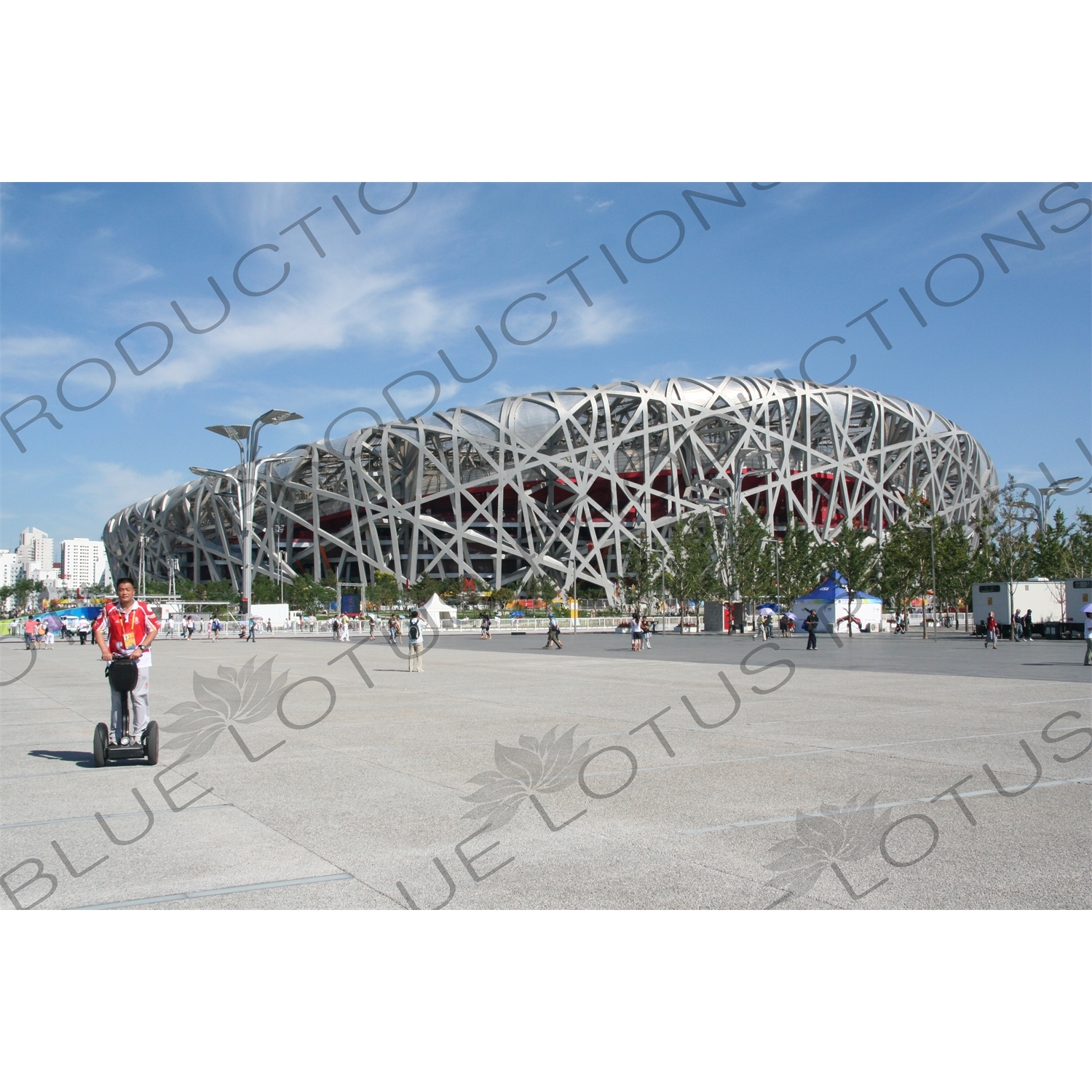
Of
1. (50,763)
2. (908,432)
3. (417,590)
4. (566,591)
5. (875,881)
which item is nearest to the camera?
(875,881)

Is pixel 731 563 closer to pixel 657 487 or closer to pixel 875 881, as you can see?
pixel 657 487

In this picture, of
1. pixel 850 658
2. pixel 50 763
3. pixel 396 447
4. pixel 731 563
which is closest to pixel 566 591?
pixel 396 447

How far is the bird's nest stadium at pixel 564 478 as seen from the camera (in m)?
74.4

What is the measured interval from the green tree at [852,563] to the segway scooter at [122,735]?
38.7m

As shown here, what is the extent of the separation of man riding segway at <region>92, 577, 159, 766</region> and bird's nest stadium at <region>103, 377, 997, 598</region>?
64.0m

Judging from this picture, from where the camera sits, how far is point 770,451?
266 feet

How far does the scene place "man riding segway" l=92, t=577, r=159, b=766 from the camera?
8359mm

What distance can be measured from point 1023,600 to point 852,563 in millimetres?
8693

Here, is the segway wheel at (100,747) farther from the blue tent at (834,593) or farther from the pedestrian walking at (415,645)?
the blue tent at (834,593)

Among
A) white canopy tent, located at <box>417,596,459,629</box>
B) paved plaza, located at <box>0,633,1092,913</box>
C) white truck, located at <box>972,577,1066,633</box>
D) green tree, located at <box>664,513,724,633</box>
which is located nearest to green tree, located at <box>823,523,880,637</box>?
white truck, located at <box>972,577,1066,633</box>

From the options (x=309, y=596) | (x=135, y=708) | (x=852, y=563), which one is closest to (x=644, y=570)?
(x=852, y=563)

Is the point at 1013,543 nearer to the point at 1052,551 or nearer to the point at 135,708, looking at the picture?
the point at 1052,551

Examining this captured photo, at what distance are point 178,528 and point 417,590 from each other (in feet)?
112

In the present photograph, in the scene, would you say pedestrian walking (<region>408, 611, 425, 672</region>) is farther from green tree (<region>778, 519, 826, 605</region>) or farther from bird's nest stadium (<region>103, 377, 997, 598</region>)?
bird's nest stadium (<region>103, 377, 997, 598</region>)
